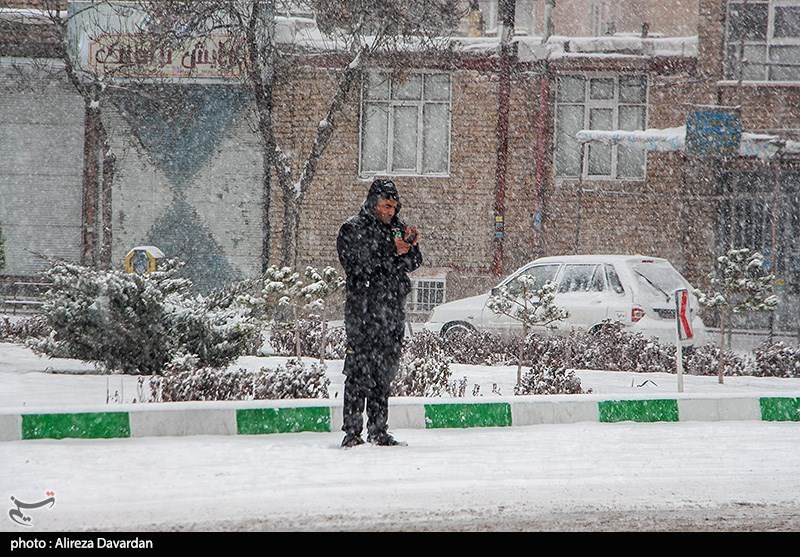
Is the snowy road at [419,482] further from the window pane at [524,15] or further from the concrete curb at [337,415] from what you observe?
the window pane at [524,15]

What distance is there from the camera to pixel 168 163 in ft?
75.1

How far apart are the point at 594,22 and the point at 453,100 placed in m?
18.2

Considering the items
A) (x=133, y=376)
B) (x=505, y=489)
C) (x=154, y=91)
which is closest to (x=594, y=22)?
(x=154, y=91)

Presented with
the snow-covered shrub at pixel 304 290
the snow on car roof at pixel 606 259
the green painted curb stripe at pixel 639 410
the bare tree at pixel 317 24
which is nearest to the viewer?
the green painted curb stripe at pixel 639 410

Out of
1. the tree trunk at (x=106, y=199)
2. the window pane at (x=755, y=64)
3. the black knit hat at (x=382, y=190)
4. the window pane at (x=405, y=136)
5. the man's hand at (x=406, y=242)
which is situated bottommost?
the man's hand at (x=406, y=242)

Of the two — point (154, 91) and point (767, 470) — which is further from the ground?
point (154, 91)

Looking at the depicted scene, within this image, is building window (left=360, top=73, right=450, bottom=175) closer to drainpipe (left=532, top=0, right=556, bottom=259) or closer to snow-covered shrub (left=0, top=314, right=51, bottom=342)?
drainpipe (left=532, top=0, right=556, bottom=259)

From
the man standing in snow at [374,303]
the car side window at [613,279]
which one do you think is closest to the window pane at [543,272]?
the car side window at [613,279]

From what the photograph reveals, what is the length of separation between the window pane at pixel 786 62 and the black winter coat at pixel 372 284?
52.4ft

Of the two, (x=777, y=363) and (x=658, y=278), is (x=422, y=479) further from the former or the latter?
(x=658, y=278)

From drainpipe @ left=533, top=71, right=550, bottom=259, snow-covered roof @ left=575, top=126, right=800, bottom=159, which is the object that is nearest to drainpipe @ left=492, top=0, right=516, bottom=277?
drainpipe @ left=533, top=71, right=550, bottom=259

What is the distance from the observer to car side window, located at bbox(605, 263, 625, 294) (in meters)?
14.2

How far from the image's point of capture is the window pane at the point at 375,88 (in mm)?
22219

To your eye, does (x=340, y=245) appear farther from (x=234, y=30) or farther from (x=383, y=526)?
(x=234, y=30)
